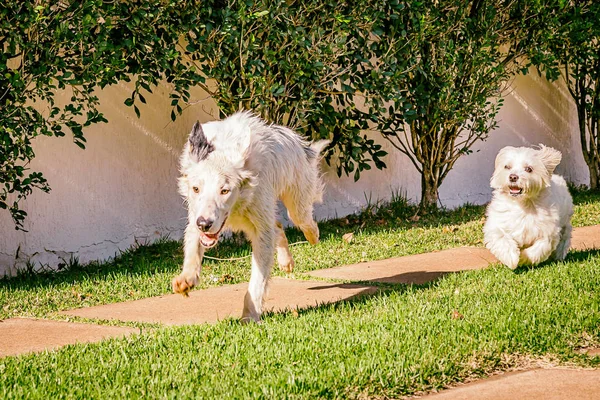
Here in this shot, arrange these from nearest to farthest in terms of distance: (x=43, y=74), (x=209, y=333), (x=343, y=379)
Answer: (x=343, y=379) → (x=209, y=333) → (x=43, y=74)

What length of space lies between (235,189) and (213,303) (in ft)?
4.42

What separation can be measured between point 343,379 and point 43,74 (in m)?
4.85

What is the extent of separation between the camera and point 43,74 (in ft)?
26.1

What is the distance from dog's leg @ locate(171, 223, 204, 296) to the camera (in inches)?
227

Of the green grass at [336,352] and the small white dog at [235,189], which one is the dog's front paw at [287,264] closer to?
the small white dog at [235,189]

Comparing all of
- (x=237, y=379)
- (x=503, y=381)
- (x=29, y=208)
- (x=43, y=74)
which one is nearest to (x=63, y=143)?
(x=29, y=208)

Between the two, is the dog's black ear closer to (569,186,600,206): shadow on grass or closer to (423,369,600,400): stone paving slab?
(423,369,600,400): stone paving slab

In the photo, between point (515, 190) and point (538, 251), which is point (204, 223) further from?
point (538, 251)

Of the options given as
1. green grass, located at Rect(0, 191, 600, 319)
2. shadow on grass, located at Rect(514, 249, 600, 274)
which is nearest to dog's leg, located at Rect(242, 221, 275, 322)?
green grass, located at Rect(0, 191, 600, 319)

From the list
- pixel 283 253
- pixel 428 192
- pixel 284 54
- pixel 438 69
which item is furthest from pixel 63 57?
pixel 428 192

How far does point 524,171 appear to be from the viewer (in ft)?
23.9

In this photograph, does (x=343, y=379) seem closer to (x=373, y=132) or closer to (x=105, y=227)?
(x=105, y=227)

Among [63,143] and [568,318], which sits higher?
[63,143]

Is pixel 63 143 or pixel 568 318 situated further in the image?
pixel 63 143
